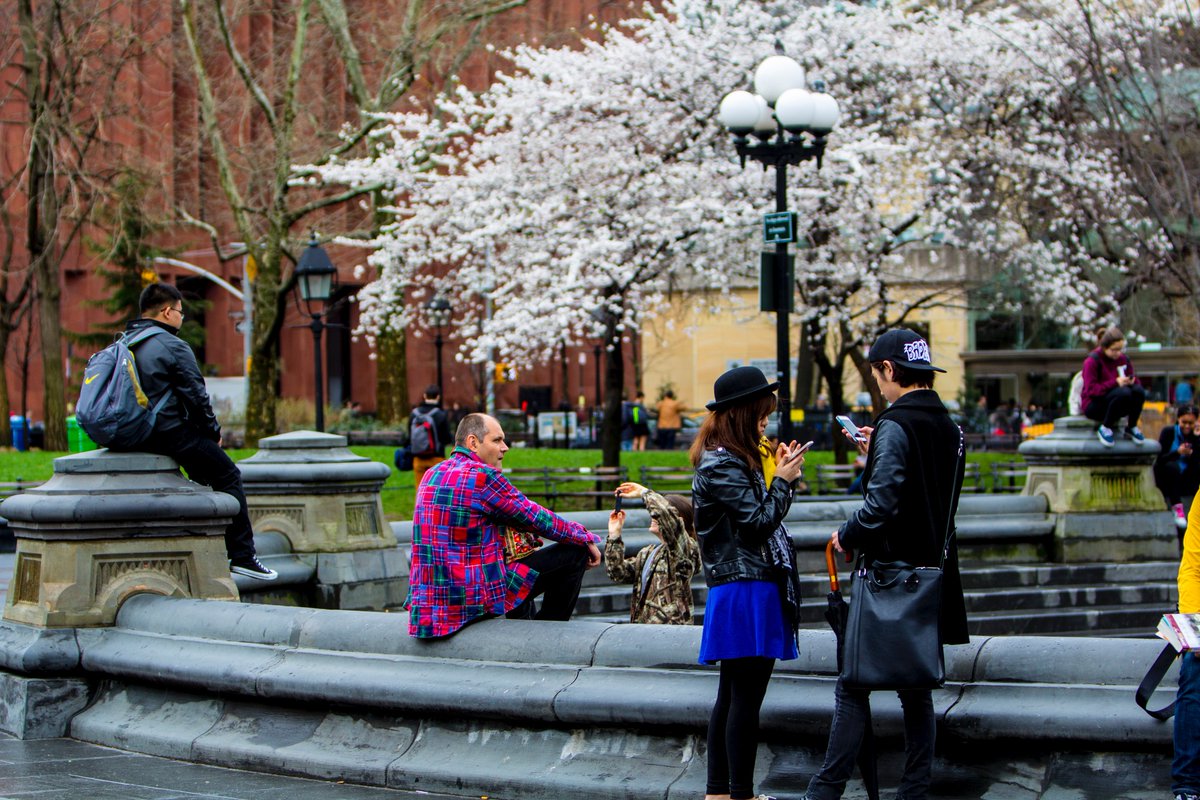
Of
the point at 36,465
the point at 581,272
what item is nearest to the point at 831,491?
the point at 581,272

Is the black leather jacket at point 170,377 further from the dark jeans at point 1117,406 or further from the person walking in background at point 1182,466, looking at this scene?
the person walking in background at point 1182,466

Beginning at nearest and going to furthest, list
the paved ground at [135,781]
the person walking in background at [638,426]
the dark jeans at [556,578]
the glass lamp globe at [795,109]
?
the paved ground at [135,781] → the dark jeans at [556,578] → the glass lamp globe at [795,109] → the person walking in background at [638,426]

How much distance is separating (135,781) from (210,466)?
2238 millimetres

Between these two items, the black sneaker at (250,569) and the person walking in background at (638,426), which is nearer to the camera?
the black sneaker at (250,569)

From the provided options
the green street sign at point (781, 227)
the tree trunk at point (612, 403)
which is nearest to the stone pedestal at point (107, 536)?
the green street sign at point (781, 227)

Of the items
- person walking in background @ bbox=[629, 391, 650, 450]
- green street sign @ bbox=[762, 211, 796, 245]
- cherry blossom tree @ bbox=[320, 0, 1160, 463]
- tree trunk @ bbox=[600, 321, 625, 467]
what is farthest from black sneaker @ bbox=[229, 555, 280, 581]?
person walking in background @ bbox=[629, 391, 650, 450]

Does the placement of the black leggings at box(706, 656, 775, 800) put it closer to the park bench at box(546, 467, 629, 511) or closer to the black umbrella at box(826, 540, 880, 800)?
the black umbrella at box(826, 540, 880, 800)

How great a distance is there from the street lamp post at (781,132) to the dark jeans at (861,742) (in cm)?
769

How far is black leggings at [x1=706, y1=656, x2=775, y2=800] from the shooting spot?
5711mm

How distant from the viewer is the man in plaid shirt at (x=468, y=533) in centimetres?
685

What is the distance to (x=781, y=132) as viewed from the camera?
48.0 feet

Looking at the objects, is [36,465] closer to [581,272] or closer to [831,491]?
[581,272]

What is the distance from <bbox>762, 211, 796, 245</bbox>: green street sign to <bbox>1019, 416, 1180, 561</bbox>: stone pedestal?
310 cm

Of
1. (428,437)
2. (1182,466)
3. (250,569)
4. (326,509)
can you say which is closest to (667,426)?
(428,437)
